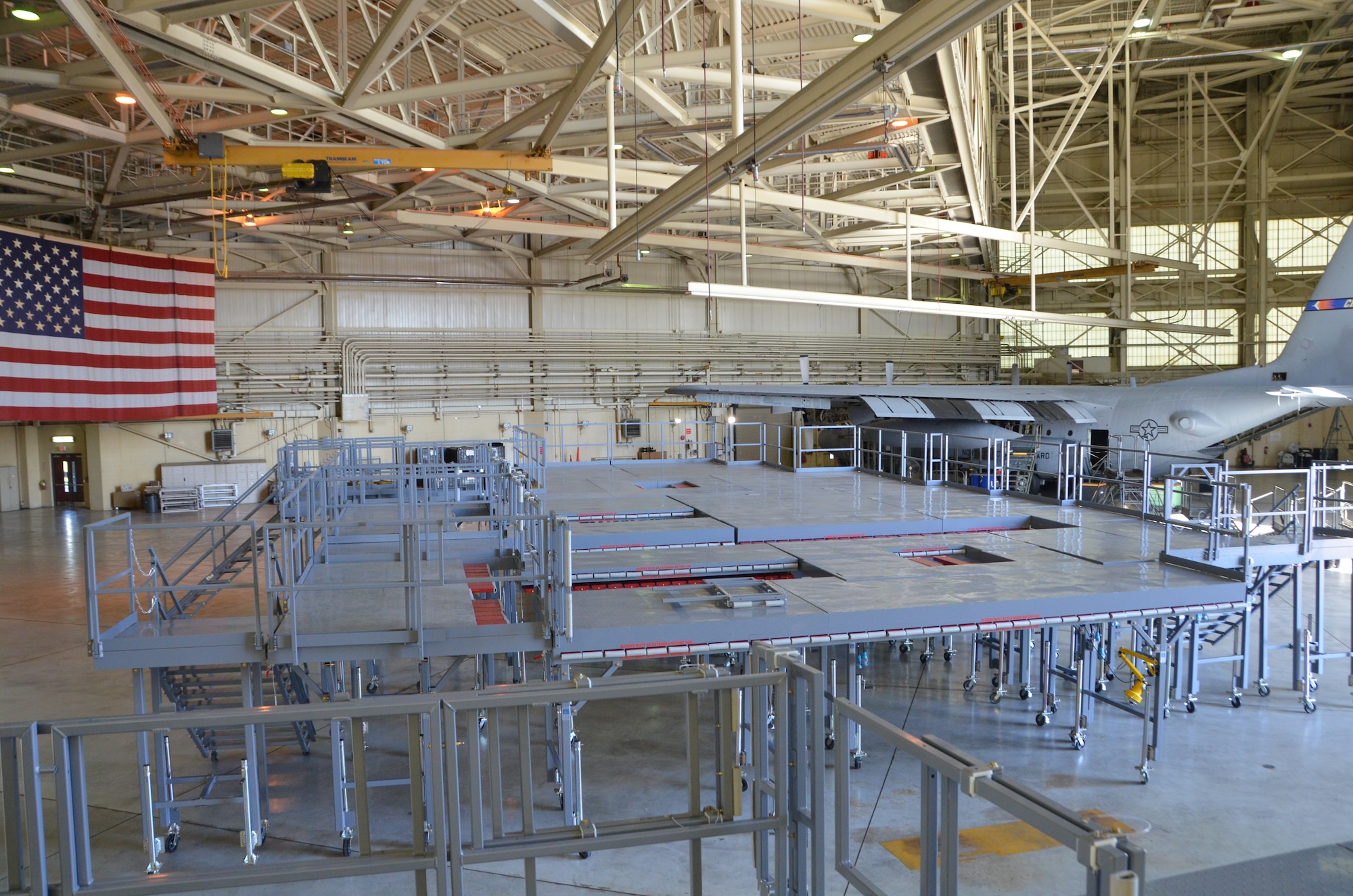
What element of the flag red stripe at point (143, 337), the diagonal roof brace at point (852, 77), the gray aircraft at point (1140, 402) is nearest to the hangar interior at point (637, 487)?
the diagonal roof brace at point (852, 77)

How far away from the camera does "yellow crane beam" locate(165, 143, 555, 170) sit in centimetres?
1800

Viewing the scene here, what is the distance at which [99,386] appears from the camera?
1010 inches

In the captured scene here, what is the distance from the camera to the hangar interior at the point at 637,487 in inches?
273

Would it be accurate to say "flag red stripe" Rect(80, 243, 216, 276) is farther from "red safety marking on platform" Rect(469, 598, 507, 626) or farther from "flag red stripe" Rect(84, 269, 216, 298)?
"red safety marking on platform" Rect(469, 598, 507, 626)

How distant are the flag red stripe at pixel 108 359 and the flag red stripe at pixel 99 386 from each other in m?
0.45

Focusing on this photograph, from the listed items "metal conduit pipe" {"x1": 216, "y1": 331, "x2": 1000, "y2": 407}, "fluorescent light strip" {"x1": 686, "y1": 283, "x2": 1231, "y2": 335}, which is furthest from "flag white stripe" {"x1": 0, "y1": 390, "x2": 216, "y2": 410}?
"fluorescent light strip" {"x1": 686, "y1": 283, "x2": 1231, "y2": 335}

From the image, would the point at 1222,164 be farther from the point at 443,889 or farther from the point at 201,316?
A: the point at 443,889

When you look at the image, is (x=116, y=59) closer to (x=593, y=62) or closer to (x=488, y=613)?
(x=593, y=62)

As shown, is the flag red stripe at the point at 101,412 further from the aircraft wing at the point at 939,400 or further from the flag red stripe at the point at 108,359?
the aircraft wing at the point at 939,400

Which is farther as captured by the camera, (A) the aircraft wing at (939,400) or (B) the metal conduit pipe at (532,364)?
(B) the metal conduit pipe at (532,364)

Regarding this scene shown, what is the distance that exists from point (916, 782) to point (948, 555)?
370 centimetres

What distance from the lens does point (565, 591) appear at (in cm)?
828

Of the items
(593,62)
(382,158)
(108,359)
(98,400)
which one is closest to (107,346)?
(108,359)

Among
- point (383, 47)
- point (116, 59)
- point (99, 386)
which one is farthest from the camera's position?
point (99, 386)
